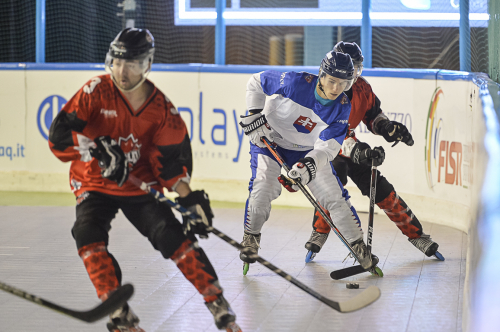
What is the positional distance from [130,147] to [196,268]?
56 cm

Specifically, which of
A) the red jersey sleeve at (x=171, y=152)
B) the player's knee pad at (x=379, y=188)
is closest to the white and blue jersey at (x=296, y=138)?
the player's knee pad at (x=379, y=188)

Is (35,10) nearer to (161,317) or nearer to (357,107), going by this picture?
(357,107)

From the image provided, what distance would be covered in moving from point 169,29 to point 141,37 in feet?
14.4

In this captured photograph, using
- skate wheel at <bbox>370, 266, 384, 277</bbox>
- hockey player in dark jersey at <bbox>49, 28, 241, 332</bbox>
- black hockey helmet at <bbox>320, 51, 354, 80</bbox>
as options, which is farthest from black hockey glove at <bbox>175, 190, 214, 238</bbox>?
skate wheel at <bbox>370, 266, 384, 277</bbox>

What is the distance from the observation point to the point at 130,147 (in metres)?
2.53

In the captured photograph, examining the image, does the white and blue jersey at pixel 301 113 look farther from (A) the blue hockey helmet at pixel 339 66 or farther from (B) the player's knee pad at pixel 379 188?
(B) the player's knee pad at pixel 379 188

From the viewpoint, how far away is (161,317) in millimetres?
3004

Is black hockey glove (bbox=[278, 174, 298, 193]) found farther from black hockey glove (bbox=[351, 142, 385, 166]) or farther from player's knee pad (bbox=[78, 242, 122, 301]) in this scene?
player's knee pad (bbox=[78, 242, 122, 301])

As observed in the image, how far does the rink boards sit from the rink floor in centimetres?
42

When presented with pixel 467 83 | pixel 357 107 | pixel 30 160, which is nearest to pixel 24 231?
pixel 30 160

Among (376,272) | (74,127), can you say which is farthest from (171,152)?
(376,272)

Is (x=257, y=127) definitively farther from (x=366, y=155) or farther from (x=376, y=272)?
(x=376, y=272)

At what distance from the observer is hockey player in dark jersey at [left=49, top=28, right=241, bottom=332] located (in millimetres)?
2434

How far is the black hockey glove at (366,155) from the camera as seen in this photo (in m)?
3.80
